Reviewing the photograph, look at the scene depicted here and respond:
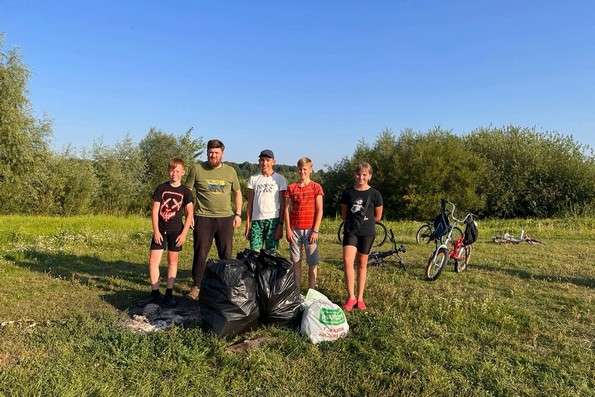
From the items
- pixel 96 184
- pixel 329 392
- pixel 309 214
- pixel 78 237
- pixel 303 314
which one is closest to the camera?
pixel 329 392

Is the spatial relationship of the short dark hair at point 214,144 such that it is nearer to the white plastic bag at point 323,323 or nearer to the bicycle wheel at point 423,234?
the white plastic bag at point 323,323

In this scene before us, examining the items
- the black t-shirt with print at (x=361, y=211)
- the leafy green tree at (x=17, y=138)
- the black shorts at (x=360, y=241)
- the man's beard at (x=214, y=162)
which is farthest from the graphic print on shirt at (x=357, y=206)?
the leafy green tree at (x=17, y=138)

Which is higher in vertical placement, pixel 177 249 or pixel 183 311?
pixel 177 249

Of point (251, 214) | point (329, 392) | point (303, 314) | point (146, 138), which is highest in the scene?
point (146, 138)

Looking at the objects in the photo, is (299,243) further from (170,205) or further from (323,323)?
(170,205)

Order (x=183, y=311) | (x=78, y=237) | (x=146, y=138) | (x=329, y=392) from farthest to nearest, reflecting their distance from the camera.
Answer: (x=146, y=138) < (x=78, y=237) < (x=183, y=311) < (x=329, y=392)

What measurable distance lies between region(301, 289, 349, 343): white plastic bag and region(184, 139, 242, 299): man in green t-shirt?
195 centimetres

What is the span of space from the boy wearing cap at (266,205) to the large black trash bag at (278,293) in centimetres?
99

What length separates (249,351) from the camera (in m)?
4.16

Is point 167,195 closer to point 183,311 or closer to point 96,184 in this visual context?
point 183,311

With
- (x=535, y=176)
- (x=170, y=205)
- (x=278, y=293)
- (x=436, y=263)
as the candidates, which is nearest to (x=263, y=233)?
(x=170, y=205)

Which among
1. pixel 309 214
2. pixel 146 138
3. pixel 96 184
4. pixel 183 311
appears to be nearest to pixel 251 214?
pixel 309 214

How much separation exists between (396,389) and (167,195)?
11.9 ft

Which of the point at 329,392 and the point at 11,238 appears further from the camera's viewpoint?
the point at 11,238
